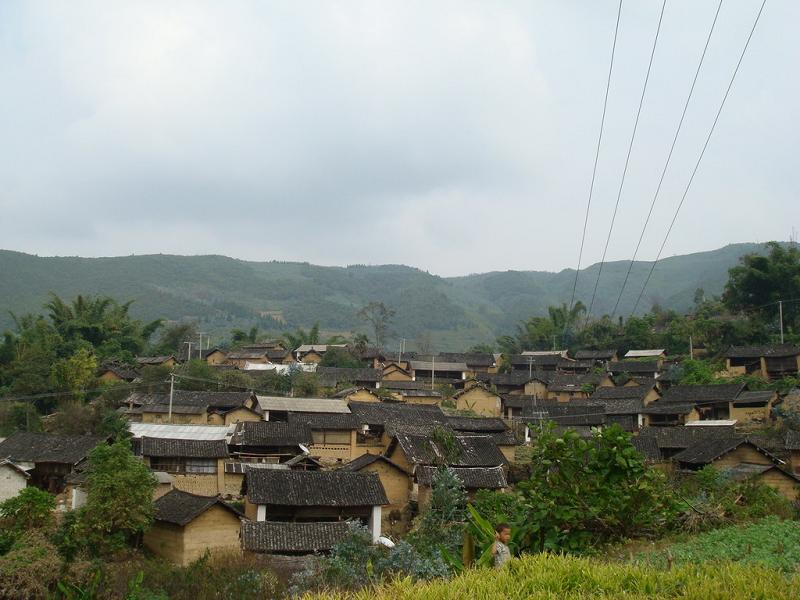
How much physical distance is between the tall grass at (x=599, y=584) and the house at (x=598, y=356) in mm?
54435

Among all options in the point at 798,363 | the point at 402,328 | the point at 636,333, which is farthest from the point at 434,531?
the point at 402,328

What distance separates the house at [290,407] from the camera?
38438 mm

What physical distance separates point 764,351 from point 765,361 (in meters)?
0.64

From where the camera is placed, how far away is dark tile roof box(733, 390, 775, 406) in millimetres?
37956

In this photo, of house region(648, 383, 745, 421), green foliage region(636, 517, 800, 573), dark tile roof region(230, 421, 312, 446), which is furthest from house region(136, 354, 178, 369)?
green foliage region(636, 517, 800, 573)

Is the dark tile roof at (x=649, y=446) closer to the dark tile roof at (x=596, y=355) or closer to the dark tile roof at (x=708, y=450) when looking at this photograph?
the dark tile roof at (x=708, y=450)

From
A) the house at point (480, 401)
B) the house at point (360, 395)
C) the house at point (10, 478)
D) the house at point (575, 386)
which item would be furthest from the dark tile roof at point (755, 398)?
the house at point (10, 478)

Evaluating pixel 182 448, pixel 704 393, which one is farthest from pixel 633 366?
pixel 182 448

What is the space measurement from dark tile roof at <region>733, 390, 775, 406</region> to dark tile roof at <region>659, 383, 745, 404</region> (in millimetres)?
360

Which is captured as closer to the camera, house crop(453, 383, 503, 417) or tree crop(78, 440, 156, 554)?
tree crop(78, 440, 156, 554)

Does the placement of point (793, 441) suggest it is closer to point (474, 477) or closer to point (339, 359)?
point (474, 477)

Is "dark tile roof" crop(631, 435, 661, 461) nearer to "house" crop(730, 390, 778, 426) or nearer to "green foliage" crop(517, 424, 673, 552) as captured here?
"house" crop(730, 390, 778, 426)

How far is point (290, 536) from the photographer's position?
21688mm

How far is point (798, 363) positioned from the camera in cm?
4378
